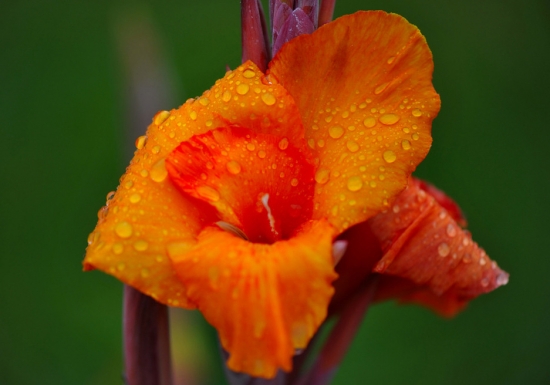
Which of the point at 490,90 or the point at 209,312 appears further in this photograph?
the point at 490,90

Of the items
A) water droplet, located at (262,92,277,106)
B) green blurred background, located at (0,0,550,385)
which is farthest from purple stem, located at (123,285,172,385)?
green blurred background, located at (0,0,550,385)

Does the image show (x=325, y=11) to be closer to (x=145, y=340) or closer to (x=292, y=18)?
(x=292, y=18)

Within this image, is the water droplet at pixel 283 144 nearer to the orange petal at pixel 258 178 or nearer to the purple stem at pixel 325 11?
the orange petal at pixel 258 178

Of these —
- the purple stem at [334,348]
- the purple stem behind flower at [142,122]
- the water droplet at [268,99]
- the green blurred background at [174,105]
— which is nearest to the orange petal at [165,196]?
the water droplet at [268,99]

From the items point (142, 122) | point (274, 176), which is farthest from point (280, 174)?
point (142, 122)

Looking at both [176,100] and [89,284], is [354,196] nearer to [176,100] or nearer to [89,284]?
[176,100]

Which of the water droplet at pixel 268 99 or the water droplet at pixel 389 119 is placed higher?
the water droplet at pixel 268 99

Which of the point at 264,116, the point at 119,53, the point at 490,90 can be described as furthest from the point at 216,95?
the point at 490,90

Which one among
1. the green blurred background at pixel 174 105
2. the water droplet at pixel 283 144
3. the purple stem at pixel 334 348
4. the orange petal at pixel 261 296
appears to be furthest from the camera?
the green blurred background at pixel 174 105
